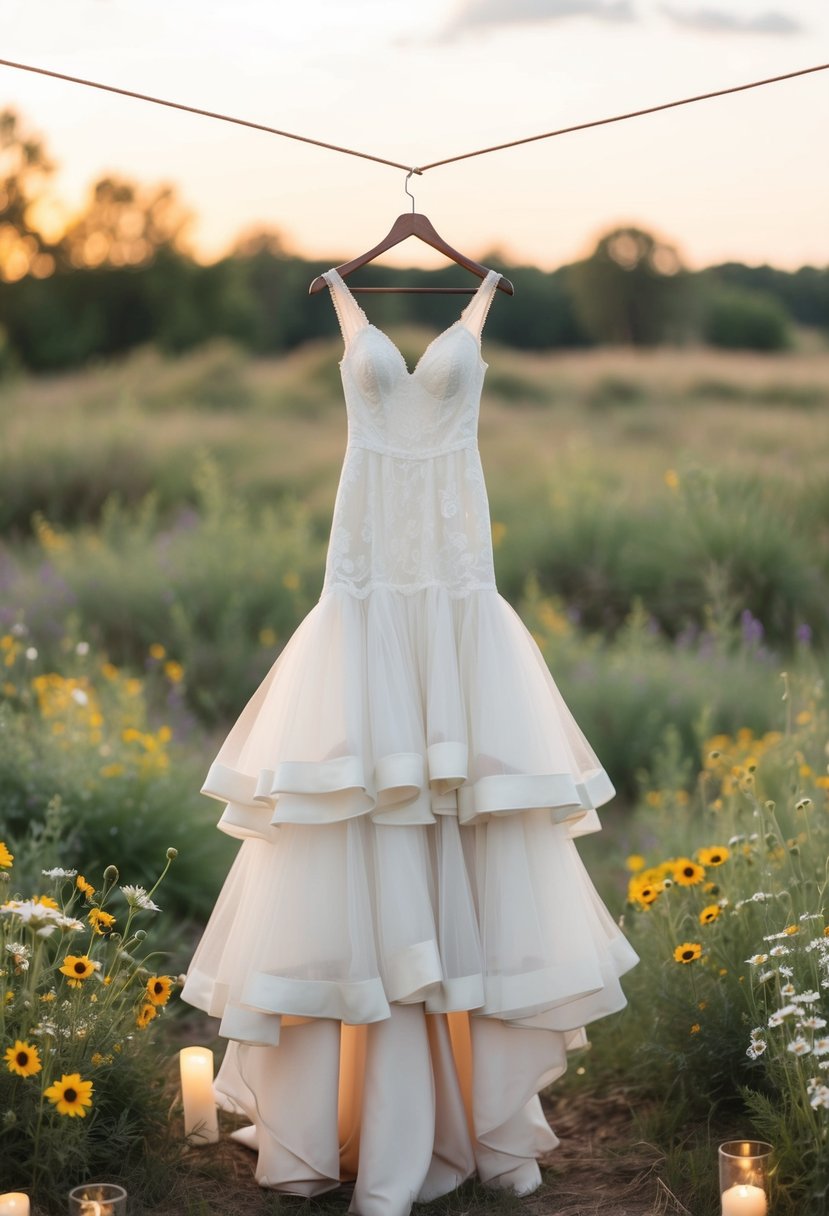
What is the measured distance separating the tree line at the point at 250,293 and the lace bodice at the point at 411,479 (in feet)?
35.2

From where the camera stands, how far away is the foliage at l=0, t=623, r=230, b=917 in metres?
3.93

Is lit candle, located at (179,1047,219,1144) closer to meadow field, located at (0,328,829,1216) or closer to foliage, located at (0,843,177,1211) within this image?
foliage, located at (0,843,177,1211)

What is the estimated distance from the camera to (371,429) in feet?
8.85

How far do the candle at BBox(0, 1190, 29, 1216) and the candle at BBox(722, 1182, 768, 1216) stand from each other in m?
1.31

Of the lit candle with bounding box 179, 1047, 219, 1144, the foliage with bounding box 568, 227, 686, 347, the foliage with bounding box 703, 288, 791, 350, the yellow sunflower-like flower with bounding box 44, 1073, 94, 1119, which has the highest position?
the foliage with bounding box 568, 227, 686, 347

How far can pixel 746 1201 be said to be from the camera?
2279mm

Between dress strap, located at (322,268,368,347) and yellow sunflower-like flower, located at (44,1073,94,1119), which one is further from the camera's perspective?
dress strap, located at (322,268,368,347)

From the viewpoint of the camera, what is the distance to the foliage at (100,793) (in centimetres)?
393

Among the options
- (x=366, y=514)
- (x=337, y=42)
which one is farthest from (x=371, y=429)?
(x=337, y=42)

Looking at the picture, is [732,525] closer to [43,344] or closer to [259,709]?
[259,709]

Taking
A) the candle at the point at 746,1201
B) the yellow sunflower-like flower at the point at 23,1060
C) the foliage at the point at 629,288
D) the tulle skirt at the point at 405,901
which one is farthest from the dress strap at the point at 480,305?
the foliage at the point at 629,288

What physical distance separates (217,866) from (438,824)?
1.92 m

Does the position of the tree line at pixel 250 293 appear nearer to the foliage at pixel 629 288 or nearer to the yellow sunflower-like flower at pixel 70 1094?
the foliage at pixel 629 288

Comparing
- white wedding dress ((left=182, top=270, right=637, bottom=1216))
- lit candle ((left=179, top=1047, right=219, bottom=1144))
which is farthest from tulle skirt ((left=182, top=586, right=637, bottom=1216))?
lit candle ((left=179, top=1047, right=219, bottom=1144))
